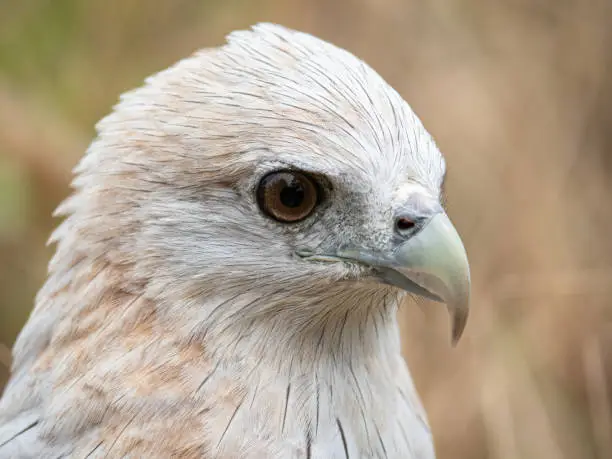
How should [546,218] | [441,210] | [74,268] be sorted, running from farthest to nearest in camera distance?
[546,218]
[74,268]
[441,210]

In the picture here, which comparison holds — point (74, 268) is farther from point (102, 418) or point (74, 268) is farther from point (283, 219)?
point (283, 219)

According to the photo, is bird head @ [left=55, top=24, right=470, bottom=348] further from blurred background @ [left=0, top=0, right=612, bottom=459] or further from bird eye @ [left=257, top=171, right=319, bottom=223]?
blurred background @ [left=0, top=0, right=612, bottom=459]

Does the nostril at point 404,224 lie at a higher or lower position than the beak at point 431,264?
higher

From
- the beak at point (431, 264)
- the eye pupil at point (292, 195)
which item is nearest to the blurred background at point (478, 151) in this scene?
the beak at point (431, 264)

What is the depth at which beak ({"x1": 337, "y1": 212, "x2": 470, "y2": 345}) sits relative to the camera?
2133 millimetres

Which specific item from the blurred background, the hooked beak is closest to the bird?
the hooked beak

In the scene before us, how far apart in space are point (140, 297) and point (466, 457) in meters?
2.60

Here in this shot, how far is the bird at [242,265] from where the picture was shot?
2182mm

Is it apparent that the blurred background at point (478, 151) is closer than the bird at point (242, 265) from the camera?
No

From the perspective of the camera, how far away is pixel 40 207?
4.41m

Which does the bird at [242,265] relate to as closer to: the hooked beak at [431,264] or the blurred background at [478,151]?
the hooked beak at [431,264]

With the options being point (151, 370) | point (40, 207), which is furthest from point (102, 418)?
point (40, 207)

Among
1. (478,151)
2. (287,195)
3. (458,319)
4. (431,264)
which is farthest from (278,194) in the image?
(478,151)

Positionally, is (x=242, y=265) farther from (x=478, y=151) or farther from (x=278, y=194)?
(x=478, y=151)
